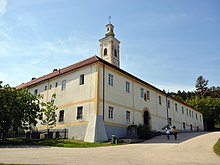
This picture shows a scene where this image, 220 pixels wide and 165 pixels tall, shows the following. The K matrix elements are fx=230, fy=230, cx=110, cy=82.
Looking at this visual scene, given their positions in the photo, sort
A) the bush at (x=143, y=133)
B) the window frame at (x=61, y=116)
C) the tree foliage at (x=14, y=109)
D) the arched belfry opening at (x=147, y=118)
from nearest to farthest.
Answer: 1. the tree foliage at (x=14, y=109)
2. the bush at (x=143, y=133)
3. the window frame at (x=61, y=116)
4. the arched belfry opening at (x=147, y=118)

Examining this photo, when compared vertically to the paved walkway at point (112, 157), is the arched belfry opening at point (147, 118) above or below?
above

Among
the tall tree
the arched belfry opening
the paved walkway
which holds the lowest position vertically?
the paved walkway

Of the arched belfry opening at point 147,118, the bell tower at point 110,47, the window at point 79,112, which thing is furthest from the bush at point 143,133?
the bell tower at point 110,47

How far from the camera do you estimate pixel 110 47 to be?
41.8m

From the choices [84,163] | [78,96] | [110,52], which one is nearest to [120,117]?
[78,96]

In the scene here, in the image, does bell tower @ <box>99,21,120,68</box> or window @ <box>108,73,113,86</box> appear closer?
window @ <box>108,73,113,86</box>

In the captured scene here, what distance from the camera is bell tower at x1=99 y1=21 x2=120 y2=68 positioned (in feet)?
136

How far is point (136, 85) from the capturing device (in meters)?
28.7

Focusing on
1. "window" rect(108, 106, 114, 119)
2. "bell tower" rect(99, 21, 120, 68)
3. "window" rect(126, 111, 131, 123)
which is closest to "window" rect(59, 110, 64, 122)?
"window" rect(108, 106, 114, 119)

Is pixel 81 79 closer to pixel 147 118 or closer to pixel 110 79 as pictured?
pixel 110 79

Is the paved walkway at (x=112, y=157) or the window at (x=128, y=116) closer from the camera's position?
the paved walkway at (x=112, y=157)

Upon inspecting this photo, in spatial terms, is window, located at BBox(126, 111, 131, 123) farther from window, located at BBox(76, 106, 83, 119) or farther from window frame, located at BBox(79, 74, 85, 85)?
window frame, located at BBox(79, 74, 85, 85)

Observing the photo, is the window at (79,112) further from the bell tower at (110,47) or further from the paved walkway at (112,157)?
the bell tower at (110,47)

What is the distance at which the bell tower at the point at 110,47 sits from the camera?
4150 centimetres
